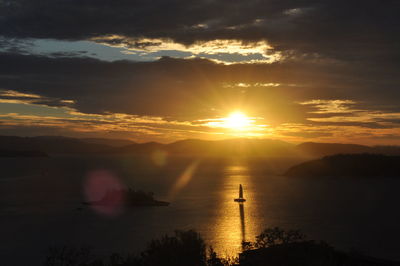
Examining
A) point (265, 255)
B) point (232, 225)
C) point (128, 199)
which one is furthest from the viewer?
point (128, 199)

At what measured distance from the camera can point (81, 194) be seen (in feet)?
397

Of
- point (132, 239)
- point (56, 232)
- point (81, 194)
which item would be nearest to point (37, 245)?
point (56, 232)

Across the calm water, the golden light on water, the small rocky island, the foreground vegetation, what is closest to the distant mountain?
the calm water

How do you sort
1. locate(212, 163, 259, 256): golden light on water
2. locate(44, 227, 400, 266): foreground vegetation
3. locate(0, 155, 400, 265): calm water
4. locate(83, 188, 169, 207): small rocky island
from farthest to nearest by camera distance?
locate(83, 188, 169, 207): small rocky island → locate(0, 155, 400, 265): calm water → locate(212, 163, 259, 256): golden light on water → locate(44, 227, 400, 266): foreground vegetation

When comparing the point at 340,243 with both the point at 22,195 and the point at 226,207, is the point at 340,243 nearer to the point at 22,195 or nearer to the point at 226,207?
the point at 226,207

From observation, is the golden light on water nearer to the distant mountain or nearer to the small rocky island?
the small rocky island

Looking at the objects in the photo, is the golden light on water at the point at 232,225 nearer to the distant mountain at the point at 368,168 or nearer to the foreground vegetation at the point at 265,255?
the foreground vegetation at the point at 265,255

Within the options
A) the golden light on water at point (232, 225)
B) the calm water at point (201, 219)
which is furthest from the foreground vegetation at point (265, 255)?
the calm water at point (201, 219)

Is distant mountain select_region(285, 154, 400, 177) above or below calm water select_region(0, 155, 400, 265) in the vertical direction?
below

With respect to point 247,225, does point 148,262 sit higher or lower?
higher

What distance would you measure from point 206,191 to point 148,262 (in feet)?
354

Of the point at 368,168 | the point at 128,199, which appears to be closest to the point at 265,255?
the point at 128,199

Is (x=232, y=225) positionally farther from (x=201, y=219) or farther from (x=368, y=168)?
(x=368, y=168)

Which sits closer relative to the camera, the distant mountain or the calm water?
the calm water
